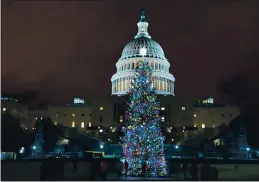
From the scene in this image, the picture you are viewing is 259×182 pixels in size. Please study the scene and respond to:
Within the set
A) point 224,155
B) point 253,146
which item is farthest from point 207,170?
point 253,146

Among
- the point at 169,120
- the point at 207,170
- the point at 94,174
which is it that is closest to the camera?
the point at 207,170

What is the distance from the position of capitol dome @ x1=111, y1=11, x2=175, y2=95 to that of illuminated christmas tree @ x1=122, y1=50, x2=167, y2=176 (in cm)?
6435

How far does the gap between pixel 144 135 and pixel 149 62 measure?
2679 inches

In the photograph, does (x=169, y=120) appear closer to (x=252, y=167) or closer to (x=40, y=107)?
(x=40, y=107)

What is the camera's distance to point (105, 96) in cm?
8412

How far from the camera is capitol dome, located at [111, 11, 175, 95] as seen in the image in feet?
303

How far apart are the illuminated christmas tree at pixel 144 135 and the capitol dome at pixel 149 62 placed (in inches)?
2533

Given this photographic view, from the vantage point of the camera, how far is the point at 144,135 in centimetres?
2523

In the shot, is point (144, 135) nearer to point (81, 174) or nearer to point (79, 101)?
point (81, 174)

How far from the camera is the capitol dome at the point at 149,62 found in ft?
303

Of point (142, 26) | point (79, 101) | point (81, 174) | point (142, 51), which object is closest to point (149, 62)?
point (142, 51)

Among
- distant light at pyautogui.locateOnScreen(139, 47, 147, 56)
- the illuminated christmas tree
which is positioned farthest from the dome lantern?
the illuminated christmas tree

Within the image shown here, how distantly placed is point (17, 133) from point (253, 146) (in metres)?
29.6

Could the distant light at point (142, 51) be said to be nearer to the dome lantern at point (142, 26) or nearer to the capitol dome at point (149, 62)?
the capitol dome at point (149, 62)
